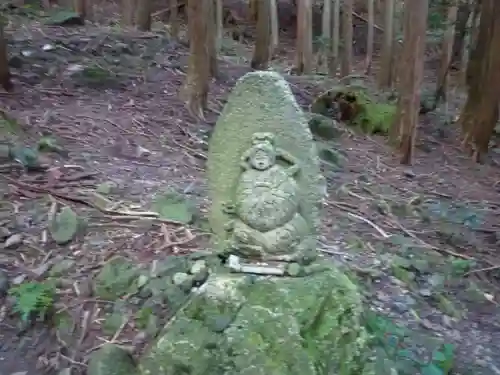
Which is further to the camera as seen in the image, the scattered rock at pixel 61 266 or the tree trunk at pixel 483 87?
the tree trunk at pixel 483 87

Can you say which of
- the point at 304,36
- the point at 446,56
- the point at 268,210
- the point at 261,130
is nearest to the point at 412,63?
the point at 261,130

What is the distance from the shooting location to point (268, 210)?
3424mm

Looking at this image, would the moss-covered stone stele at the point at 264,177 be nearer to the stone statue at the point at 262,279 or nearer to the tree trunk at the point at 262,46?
the stone statue at the point at 262,279

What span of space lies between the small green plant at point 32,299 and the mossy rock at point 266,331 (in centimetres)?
112

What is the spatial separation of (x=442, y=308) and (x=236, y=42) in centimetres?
1410

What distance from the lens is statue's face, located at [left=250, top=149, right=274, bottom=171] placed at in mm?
3451

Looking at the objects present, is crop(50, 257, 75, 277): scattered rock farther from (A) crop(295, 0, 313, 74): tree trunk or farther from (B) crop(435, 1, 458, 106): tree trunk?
(B) crop(435, 1, 458, 106): tree trunk

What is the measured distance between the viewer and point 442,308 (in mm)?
5020

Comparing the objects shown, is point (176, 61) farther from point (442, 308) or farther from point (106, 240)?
point (442, 308)

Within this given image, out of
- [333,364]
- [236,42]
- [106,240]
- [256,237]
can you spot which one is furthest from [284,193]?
[236,42]

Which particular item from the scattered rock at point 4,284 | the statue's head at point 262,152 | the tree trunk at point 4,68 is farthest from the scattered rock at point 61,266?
the tree trunk at point 4,68

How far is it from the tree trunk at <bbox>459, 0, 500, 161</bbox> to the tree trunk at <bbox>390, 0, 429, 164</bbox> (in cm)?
152

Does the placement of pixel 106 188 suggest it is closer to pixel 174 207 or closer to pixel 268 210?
pixel 174 207

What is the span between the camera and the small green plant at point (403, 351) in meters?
4.16
